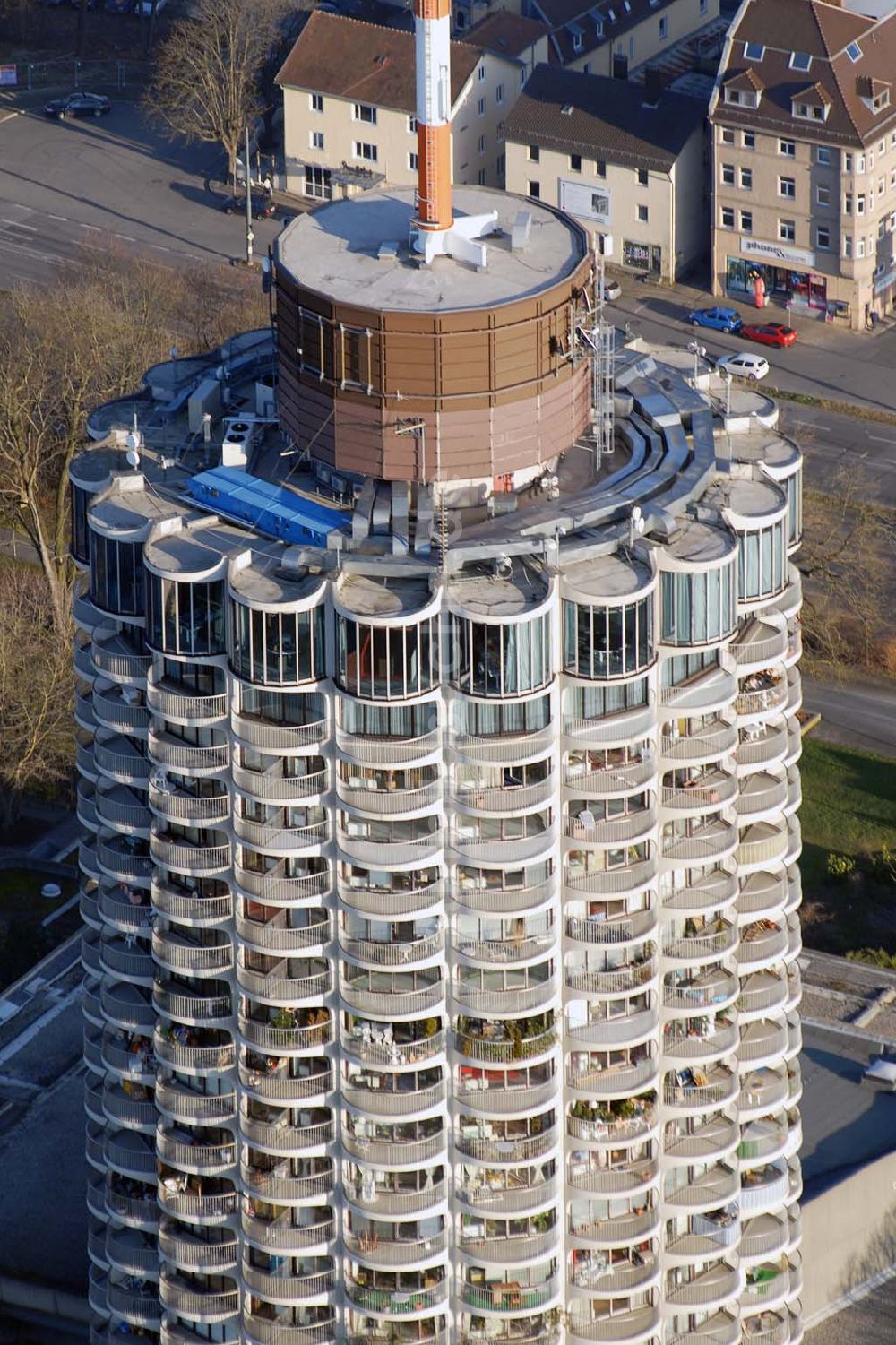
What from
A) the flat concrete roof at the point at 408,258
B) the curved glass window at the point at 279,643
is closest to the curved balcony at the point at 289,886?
the curved glass window at the point at 279,643

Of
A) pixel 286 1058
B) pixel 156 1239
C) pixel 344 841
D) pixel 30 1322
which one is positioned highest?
pixel 344 841

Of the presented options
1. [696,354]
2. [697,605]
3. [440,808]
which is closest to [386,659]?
[440,808]

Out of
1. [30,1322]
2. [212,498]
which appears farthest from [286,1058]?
[30,1322]

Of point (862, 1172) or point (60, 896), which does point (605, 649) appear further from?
point (60, 896)

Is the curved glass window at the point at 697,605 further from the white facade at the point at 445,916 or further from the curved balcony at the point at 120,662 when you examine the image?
the curved balcony at the point at 120,662

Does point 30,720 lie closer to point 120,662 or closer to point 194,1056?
point 194,1056

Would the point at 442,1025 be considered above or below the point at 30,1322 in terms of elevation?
above

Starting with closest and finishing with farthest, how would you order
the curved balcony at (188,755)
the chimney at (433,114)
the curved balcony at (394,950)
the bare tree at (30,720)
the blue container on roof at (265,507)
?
the chimney at (433,114) < the blue container on roof at (265,507) < the curved balcony at (188,755) < the curved balcony at (394,950) < the bare tree at (30,720)

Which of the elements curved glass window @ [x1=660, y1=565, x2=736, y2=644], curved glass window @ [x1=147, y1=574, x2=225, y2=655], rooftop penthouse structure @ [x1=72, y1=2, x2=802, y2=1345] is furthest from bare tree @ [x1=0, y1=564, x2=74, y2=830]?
curved glass window @ [x1=660, y1=565, x2=736, y2=644]
